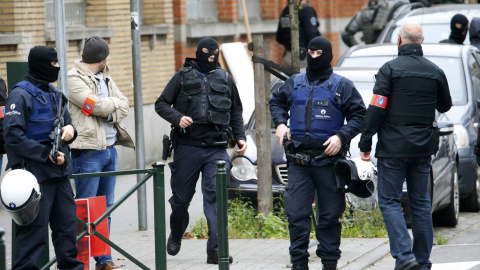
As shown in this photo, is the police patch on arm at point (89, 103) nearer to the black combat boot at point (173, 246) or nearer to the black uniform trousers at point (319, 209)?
the black combat boot at point (173, 246)

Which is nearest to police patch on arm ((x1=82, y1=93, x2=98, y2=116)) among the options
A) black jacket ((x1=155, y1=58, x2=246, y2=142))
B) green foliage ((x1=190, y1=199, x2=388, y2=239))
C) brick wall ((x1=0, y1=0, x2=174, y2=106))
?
black jacket ((x1=155, y1=58, x2=246, y2=142))

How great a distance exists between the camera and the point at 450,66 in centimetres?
1171

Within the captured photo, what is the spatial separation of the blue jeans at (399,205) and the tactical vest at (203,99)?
4.57 ft

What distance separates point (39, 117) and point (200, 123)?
1718 mm

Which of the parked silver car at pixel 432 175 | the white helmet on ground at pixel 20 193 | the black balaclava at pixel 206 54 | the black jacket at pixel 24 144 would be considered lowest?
the parked silver car at pixel 432 175

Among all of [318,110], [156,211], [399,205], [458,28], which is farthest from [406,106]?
[458,28]

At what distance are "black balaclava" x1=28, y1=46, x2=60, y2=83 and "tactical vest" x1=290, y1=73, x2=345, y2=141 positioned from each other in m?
1.80

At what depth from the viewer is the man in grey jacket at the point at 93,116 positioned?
7562 millimetres

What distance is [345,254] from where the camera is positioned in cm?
829

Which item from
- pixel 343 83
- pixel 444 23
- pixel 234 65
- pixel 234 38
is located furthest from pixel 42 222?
pixel 234 38

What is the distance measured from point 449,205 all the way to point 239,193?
Answer: 2233 mm

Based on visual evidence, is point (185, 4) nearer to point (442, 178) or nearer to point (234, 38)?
point (234, 38)

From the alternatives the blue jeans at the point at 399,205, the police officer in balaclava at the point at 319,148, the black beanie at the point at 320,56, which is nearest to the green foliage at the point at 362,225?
the blue jeans at the point at 399,205

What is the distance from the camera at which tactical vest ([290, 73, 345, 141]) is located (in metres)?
7.12
